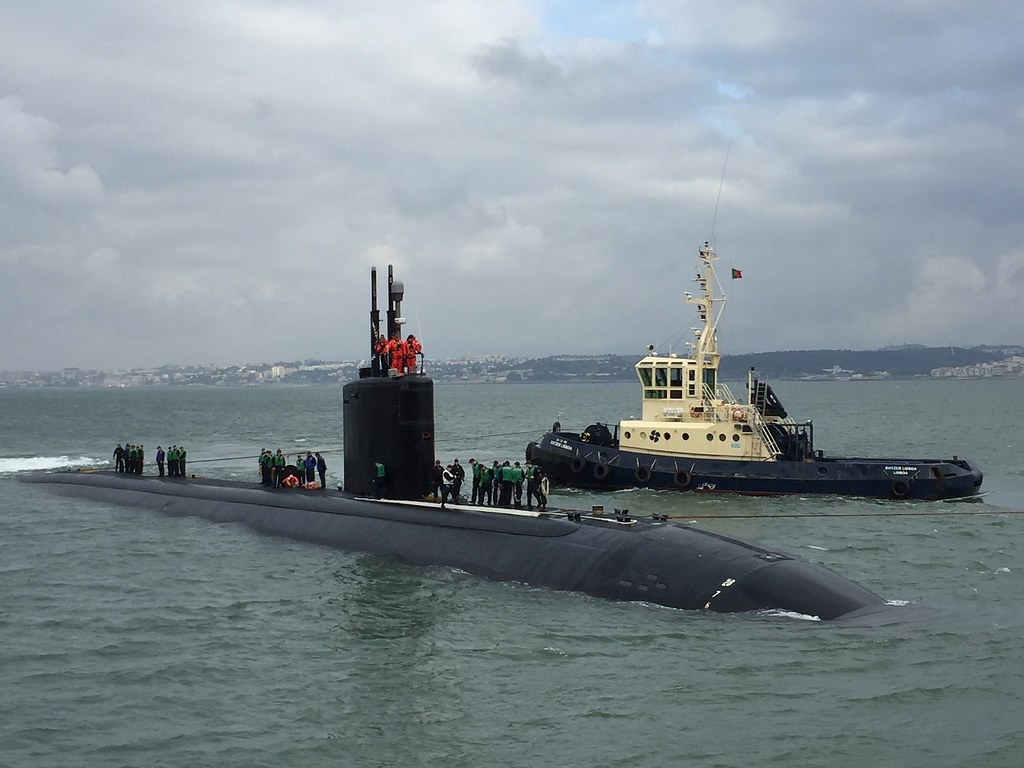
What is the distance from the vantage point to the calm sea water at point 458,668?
1234cm

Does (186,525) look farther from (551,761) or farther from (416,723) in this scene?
(551,761)

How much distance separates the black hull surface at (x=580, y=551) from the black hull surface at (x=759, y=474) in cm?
1414

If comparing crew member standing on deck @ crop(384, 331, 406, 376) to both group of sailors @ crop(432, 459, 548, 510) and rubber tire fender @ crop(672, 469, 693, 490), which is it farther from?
rubber tire fender @ crop(672, 469, 693, 490)

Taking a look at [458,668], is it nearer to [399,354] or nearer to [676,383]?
[399,354]

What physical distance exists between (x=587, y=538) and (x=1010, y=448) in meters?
48.7

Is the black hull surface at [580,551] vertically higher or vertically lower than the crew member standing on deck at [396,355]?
lower

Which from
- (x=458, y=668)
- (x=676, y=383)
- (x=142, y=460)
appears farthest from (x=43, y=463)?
(x=458, y=668)

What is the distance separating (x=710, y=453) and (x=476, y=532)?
1904 cm

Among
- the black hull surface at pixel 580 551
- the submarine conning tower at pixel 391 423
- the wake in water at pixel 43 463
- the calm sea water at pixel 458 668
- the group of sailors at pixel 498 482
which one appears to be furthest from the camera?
the wake in water at pixel 43 463

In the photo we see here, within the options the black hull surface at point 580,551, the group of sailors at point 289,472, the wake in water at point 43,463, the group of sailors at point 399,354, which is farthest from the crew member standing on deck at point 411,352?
the wake in water at point 43,463

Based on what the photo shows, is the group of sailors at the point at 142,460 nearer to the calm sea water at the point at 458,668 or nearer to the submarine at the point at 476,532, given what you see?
the submarine at the point at 476,532

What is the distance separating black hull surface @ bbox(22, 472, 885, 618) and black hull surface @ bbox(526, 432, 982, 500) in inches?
557

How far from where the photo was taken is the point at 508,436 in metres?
73.1

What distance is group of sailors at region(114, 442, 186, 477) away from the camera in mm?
33250
